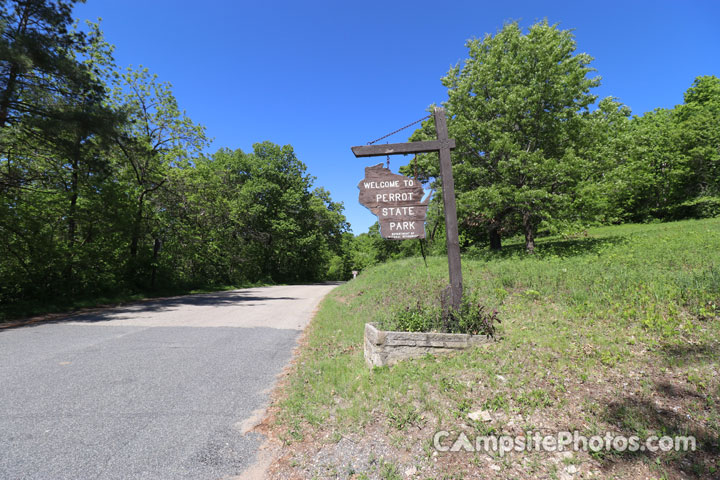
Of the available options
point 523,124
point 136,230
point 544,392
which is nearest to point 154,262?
point 136,230

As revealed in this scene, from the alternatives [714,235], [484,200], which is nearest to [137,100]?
[484,200]

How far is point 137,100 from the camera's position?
708 inches

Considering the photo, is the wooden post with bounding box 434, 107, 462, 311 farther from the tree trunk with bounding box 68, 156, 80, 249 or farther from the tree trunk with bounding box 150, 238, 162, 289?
the tree trunk with bounding box 150, 238, 162, 289

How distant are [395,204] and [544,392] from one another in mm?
3314

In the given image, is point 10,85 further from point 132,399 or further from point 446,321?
point 446,321

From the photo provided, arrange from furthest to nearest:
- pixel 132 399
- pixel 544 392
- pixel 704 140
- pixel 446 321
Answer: pixel 704 140
pixel 446 321
pixel 132 399
pixel 544 392

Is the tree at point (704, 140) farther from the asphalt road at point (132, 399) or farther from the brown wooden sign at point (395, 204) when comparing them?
the asphalt road at point (132, 399)

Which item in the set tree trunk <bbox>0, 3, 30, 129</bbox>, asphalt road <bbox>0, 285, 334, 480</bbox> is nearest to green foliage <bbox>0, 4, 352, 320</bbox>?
tree trunk <bbox>0, 3, 30, 129</bbox>

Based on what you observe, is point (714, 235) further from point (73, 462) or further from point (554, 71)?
point (73, 462)

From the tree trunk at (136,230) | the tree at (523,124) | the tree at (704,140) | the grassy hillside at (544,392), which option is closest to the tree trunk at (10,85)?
the tree trunk at (136,230)

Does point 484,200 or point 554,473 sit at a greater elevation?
point 484,200

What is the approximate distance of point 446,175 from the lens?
5.10 metres

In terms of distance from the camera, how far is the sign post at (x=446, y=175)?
16.4 ft

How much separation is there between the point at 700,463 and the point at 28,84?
Result: 16.8 meters
